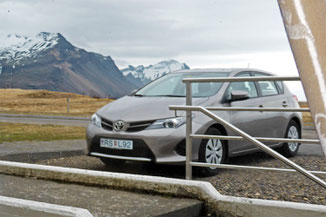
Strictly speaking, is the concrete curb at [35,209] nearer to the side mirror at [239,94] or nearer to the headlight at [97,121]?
the headlight at [97,121]

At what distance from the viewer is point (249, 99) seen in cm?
771

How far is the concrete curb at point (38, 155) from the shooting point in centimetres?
759

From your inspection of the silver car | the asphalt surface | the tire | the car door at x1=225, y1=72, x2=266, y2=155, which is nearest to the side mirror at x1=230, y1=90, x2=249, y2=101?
the silver car

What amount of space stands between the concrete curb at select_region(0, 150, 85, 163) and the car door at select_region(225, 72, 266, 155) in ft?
10.5

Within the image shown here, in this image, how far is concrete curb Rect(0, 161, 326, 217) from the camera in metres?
3.48

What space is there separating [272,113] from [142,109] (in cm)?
258

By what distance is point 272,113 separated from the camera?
803 cm

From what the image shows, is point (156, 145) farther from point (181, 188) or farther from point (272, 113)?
point (272, 113)

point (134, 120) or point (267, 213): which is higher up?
point (134, 120)

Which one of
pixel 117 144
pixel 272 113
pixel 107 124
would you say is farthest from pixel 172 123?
pixel 272 113

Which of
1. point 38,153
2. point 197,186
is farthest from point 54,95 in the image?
point 197,186

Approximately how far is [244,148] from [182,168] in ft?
3.30

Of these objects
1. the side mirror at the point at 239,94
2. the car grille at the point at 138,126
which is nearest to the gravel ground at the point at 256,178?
the car grille at the point at 138,126

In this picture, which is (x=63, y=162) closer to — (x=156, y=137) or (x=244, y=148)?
(x=156, y=137)
